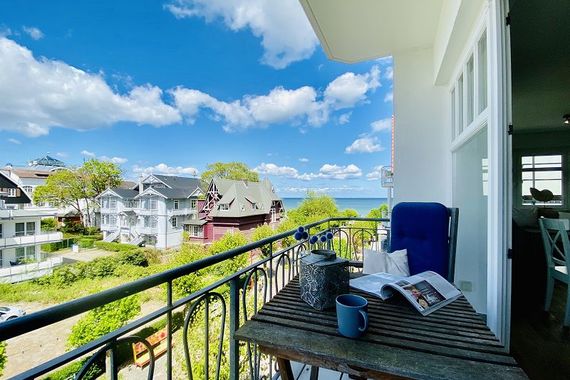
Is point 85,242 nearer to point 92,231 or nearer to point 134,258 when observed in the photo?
point 92,231

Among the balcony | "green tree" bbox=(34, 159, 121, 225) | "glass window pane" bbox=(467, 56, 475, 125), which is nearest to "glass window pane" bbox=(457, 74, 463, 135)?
"glass window pane" bbox=(467, 56, 475, 125)

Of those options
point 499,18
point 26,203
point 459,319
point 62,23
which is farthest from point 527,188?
point 62,23

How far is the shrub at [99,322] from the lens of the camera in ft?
22.8

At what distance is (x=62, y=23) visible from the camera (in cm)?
2427

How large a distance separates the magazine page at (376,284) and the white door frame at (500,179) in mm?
526

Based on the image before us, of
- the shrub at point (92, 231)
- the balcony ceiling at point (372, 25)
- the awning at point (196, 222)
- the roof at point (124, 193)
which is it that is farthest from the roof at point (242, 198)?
the balcony ceiling at point (372, 25)

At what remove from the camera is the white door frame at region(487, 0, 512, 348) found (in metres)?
1.23

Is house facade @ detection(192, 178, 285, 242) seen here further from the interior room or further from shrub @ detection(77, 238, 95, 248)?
the interior room

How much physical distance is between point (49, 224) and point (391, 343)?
23.9 meters

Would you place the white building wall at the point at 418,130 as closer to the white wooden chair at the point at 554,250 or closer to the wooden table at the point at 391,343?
the white wooden chair at the point at 554,250

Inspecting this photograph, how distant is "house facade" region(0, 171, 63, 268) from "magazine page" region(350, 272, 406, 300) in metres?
18.7

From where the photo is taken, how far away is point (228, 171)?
2442 cm

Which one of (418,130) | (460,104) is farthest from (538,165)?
(460,104)

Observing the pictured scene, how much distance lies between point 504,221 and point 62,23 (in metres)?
35.4
